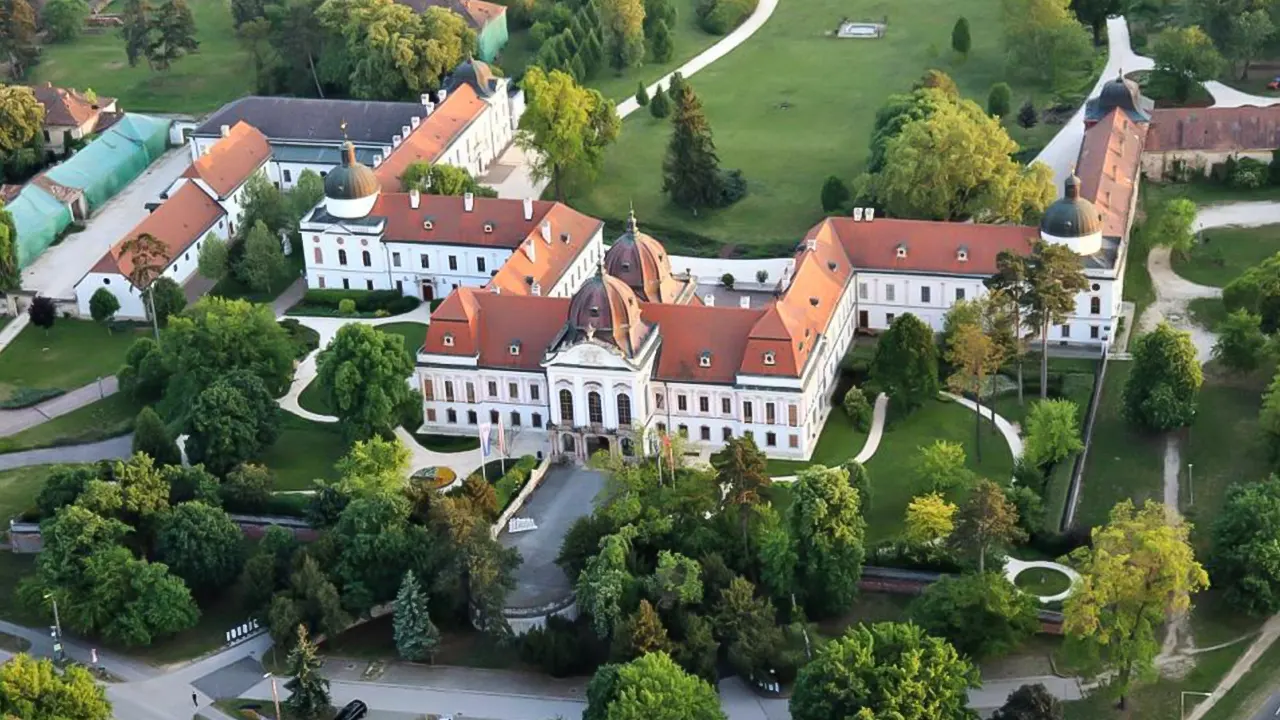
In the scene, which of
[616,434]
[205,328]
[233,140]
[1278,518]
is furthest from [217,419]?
[1278,518]

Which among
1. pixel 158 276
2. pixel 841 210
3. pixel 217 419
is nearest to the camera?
pixel 217 419

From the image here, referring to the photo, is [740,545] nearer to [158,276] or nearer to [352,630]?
[352,630]

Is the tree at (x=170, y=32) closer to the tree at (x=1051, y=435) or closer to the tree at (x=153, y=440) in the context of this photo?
the tree at (x=153, y=440)

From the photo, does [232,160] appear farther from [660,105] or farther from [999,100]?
[999,100]

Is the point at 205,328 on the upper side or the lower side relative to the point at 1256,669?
upper

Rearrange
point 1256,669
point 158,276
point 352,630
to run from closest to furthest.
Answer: point 1256,669, point 352,630, point 158,276

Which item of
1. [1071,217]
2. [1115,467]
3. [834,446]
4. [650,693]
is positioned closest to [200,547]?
[650,693]
